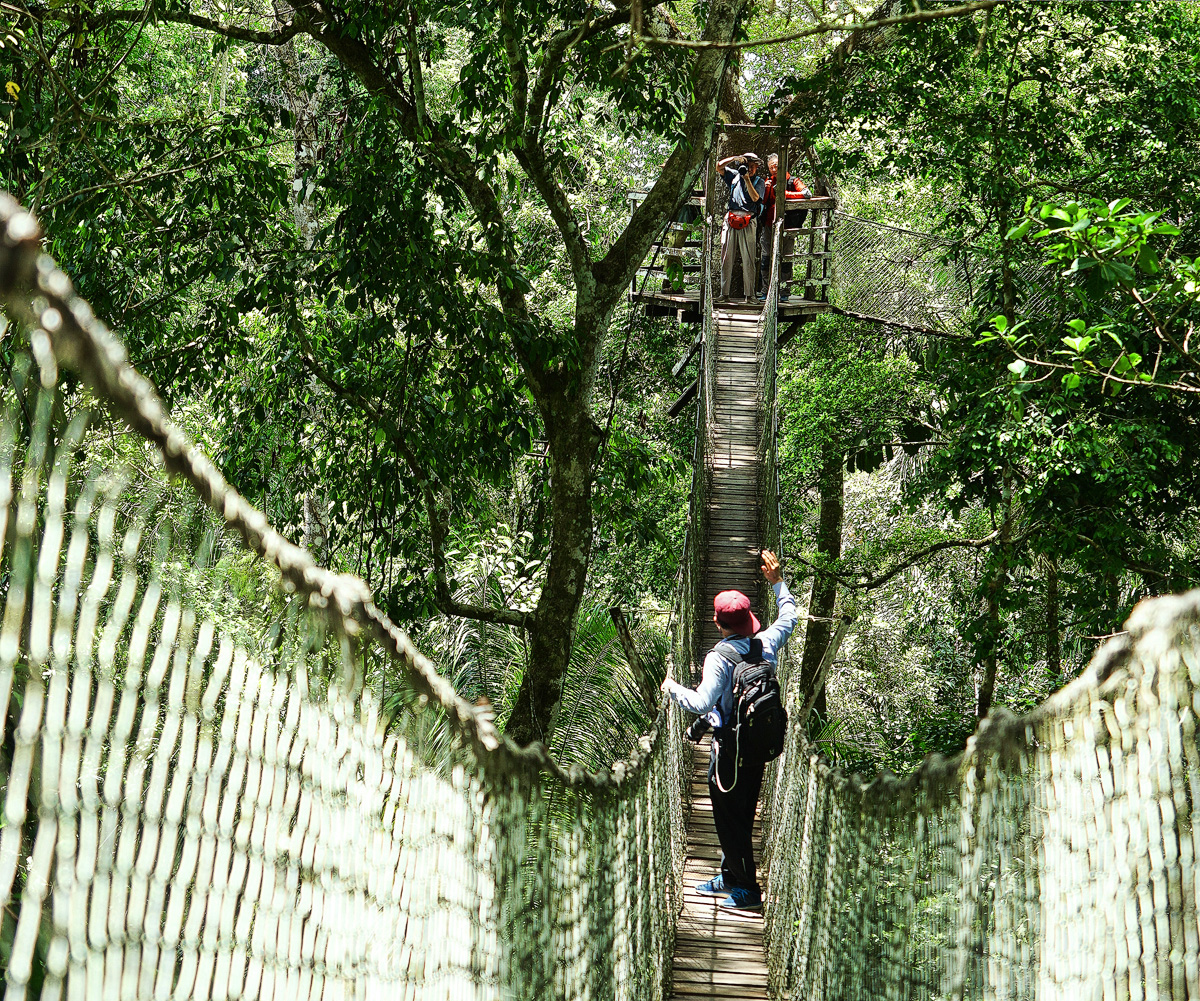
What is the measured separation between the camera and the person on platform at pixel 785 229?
746 centimetres

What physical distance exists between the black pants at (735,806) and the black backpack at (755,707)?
45 mm

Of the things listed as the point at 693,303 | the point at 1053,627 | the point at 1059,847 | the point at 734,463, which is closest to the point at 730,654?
the point at 1059,847

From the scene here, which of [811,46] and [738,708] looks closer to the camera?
[738,708]

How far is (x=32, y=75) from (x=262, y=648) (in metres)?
3.19

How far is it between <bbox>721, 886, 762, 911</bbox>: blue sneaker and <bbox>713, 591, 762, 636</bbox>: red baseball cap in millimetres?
774

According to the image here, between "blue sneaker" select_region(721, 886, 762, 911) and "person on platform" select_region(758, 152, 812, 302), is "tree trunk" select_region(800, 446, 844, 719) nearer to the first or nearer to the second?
"person on platform" select_region(758, 152, 812, 302)

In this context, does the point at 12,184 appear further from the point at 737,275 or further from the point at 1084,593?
the point at 737,275

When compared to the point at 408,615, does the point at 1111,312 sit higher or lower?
higher

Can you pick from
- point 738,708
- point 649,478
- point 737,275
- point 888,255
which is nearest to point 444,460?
point 649,478

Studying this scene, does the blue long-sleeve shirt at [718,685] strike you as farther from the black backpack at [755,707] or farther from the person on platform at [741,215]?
the person on platform at [741,215]

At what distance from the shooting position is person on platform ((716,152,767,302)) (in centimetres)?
731

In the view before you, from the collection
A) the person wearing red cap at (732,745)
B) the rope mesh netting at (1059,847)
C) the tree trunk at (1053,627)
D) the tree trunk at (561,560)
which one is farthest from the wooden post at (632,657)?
the tree trunk at (1053,627)

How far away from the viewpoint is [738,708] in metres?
2.91

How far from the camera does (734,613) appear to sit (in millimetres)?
2926
